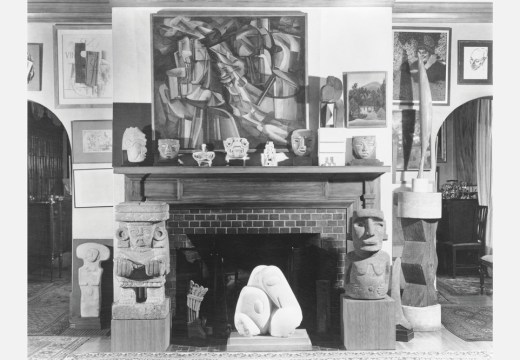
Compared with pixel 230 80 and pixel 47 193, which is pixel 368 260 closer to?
pixel 230 80

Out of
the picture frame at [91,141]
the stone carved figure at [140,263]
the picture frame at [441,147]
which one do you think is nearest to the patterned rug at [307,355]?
the stone carved figure at [140,263]

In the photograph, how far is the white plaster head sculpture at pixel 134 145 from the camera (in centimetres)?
495

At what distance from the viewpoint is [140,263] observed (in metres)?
4.32

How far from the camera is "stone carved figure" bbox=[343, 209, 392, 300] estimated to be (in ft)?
14.3

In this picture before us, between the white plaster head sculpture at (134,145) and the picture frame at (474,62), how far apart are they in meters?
3.34

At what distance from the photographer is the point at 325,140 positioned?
5.09m

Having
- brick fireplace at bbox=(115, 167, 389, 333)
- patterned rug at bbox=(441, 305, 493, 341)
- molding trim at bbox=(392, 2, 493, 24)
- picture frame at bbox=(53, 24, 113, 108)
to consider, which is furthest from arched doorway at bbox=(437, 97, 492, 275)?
picture frame at bbox=(53, 24, 113, 108)

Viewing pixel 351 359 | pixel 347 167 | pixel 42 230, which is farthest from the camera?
pixel 42 230

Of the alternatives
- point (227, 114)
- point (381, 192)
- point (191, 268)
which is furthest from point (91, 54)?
point (381, 192)

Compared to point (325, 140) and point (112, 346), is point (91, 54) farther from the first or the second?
point (112, 346)

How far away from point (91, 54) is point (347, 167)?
282 centimetres

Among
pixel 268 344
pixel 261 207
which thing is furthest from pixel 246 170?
pixel 268 344

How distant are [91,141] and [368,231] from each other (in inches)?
115

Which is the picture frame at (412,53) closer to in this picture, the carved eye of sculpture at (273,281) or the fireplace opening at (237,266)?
the fireplace opening at (237,266)
